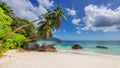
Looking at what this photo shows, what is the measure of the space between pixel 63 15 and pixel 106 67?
15124mm

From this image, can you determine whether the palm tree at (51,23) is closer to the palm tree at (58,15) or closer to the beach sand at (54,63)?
the palm tree at (58,15)

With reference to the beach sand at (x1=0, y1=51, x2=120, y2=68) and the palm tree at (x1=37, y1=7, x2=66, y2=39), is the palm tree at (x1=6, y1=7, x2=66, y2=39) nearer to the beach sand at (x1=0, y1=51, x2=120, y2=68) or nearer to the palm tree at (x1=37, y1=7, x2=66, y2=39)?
the palm tree at (x1=37, y1=7, x2=66, y2=39)

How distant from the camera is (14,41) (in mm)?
17781

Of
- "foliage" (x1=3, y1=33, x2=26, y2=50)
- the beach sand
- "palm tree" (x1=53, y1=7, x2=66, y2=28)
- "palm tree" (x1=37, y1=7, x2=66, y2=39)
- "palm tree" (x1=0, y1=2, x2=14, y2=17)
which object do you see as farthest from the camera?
"palm tree" (x1=0, y1=2, x2=14, y2=17)

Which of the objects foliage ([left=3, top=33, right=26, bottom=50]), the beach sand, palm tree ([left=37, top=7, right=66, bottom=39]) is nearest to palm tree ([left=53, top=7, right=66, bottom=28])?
palm tree ([left=37, top=7, right=66, bottom=39])

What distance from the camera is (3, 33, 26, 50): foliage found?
13.7m

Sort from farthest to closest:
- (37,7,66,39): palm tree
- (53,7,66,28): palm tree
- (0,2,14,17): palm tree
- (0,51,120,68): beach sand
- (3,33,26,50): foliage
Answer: (0,2,14,17): palm tree → (37,7,66,39): palm tree → (53,7,66,28): palm tree → (3,33,26,50): foliage → (0,51,120,68): beach sand

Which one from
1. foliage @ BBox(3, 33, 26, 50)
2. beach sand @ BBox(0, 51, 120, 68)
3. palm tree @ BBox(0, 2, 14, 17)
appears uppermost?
palm tree @ BBox(0, 2, 14, 17)

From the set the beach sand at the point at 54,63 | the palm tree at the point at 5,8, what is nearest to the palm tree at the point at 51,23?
the palm tree at the point at 5,8

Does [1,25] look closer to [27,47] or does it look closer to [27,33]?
[27,47]

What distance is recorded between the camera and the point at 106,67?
8719 mm

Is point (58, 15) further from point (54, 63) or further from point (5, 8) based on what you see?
point (54, 63)

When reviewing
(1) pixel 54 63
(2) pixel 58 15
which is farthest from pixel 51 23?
(1) pixel 54 63

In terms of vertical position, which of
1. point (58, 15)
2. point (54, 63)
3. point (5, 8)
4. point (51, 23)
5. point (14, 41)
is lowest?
point (54, 63)
